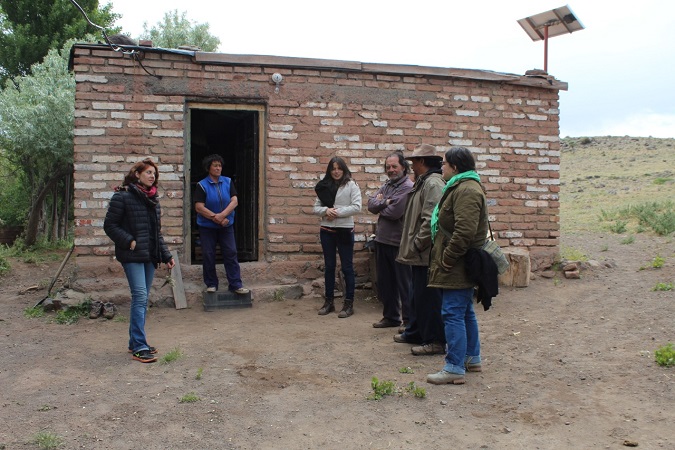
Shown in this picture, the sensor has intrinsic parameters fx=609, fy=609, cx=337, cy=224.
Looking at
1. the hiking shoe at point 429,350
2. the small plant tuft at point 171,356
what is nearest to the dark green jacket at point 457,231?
the hiking shoe at point 429,350

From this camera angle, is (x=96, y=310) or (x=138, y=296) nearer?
(x=138, y=296)

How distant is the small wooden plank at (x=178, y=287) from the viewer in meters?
7.32


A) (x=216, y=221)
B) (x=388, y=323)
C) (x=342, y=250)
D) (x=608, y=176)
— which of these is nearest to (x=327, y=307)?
(x=342, y=250)

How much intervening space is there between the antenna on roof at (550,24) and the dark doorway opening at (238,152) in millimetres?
4448

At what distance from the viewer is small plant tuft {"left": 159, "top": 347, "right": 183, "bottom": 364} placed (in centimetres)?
529

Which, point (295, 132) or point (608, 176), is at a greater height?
point (608, 176)

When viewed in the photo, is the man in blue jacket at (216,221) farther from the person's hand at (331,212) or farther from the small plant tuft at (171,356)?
the small plant tuft at (171,356)

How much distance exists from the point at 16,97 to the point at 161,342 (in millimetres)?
9532

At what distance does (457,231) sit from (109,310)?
4417 mm

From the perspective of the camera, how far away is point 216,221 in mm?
7000

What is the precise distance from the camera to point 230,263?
7191 millimetres

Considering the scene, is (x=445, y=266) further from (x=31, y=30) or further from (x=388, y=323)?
(x=31, y=30)

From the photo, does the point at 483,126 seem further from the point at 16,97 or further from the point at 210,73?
the point at 16,97

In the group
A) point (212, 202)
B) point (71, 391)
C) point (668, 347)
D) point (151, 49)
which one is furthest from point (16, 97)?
point (668, 347)
